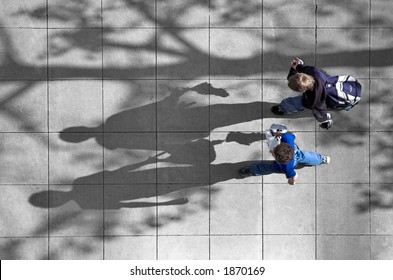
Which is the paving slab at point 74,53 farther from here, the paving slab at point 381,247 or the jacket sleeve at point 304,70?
the paving slab at point 381,247

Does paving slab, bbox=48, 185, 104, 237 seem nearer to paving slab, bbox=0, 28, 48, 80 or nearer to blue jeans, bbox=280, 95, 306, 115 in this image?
paving slab, bbox=0, 28, 48, 80

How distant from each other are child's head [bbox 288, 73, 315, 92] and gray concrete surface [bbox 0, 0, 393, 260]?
1.53m

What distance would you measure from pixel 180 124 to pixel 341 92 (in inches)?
101

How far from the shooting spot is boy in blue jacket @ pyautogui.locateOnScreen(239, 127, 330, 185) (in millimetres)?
5578

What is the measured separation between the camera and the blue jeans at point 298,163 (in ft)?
20.3

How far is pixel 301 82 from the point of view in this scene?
5328 millimetres

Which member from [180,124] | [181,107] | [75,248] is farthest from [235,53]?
[75,248]

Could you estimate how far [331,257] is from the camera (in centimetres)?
701

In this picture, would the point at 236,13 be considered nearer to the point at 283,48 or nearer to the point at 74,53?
the point at 283,48

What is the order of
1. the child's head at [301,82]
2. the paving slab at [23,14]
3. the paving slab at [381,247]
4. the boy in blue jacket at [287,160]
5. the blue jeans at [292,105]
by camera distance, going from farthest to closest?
the paving slab at [381,247] → the paving slab at [23,14] → the blue jeans at [292,105] → the boy in blue jacket at [287,160] → the child's head at [301,82]

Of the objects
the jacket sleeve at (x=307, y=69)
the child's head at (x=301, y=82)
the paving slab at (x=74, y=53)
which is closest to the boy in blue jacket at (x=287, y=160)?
the child's head at (x=301, y=82)

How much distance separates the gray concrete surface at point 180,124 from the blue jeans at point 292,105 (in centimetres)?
34

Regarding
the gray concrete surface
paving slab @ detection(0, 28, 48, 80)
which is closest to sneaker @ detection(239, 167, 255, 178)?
the gray concrete surface

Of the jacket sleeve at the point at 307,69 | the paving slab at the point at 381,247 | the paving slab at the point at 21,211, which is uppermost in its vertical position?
the jacket sleeve at the point at 307,69
